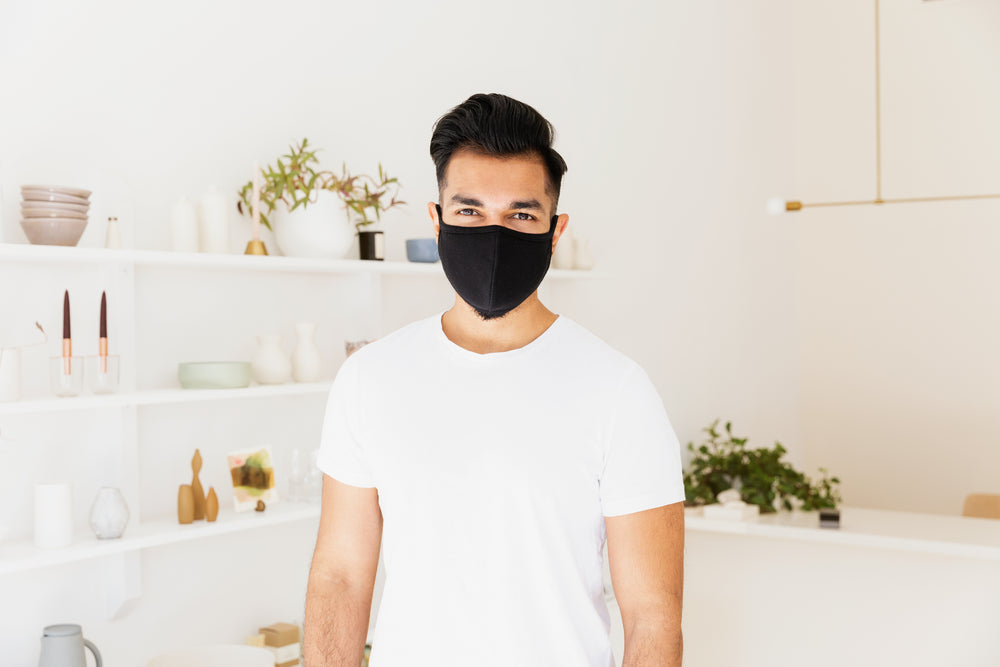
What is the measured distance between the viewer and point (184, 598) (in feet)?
8.16

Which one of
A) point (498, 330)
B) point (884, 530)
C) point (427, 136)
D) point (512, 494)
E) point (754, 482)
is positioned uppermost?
point (427, 136)

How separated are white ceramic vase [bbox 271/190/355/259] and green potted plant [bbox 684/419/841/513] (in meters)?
1.90

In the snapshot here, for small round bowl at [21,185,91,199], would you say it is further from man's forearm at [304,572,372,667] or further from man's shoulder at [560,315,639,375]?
man's shoulder at [560,315,639,375]

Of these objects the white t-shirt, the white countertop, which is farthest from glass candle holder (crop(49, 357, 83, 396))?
the white countertop

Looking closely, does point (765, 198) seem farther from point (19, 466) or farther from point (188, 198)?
point (19, 466)

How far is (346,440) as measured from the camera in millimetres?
1425

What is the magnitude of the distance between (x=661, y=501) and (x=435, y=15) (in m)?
2.35

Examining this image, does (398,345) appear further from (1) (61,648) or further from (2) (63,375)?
(1) (61,648)

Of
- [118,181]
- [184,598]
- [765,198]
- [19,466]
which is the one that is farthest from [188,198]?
[765,198]

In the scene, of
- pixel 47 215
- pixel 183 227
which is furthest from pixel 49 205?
pixel 183 227

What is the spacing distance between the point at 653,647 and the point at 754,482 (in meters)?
2.72

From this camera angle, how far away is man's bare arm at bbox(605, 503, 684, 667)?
1280mm

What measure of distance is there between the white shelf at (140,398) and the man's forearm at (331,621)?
0.91m

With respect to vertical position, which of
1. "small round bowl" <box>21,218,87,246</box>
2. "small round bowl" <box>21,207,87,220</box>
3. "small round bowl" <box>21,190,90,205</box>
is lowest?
"small round bowl" <box>21,218,87,246</box>
